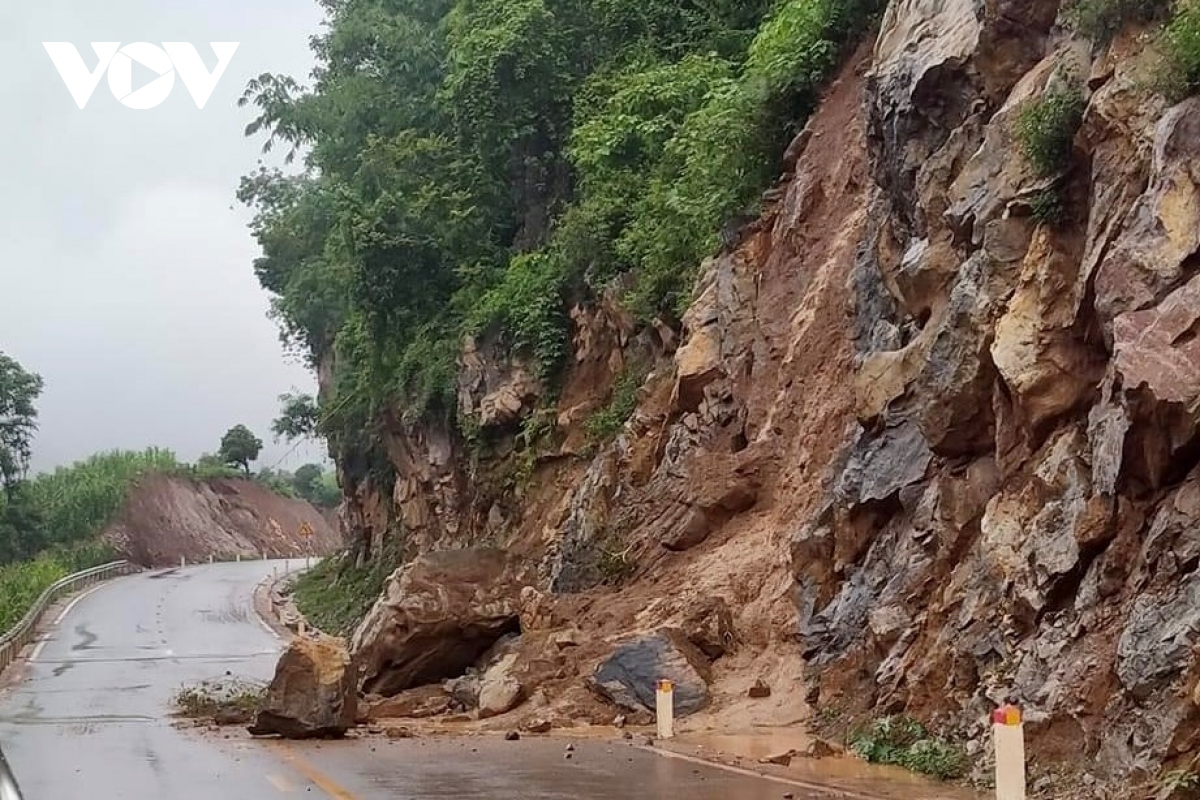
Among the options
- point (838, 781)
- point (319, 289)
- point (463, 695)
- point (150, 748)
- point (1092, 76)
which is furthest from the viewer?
point (319, 289)

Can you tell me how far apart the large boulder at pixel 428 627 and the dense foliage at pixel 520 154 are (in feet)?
21.6

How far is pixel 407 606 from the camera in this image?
21.6m

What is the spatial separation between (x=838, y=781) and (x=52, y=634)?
33.2 m

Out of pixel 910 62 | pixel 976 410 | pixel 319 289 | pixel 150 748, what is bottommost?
pixel 150 748

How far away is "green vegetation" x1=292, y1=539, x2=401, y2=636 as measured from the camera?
40.0 m

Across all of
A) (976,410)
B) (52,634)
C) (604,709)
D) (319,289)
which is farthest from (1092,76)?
(319,289)

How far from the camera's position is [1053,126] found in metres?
13.6

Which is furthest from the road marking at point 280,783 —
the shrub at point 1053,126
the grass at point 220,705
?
the shrub at point 1053,126

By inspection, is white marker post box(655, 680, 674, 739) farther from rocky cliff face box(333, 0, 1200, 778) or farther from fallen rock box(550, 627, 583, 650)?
fallen rock box(550, 627, 583, 650)

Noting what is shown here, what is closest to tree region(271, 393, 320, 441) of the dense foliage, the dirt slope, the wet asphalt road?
the dirt slope

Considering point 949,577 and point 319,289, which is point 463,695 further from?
point 319,289

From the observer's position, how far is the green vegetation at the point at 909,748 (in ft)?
39.3

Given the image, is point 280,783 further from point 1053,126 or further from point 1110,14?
point 1110,14

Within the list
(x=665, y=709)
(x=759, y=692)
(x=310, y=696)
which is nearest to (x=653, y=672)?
(x=759, y=692)
